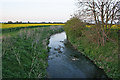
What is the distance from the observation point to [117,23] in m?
13.2

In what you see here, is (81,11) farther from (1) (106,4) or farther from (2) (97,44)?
(2) (97,44)

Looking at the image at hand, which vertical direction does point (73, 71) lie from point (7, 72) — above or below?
below

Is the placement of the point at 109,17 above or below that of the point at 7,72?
above

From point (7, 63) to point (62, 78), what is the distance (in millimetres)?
5100

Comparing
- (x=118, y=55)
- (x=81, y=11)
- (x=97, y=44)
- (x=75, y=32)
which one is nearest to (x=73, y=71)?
(x=118, y=55)

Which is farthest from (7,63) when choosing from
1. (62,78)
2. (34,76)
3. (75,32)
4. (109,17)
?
(75,32)

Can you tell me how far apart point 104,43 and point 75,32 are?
30.1 feet

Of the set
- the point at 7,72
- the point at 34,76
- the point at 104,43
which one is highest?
the point at 104,43

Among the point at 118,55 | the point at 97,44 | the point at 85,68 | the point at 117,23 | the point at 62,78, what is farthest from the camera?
the point at 97,44

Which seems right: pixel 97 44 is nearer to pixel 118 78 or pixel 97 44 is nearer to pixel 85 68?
pixel 85 68

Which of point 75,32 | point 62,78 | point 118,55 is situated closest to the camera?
point 62,78

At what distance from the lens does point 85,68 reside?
37.5 ft

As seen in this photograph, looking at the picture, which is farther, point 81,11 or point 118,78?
point 81,11

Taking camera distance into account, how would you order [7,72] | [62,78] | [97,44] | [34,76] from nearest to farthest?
[7,72], [34,76], [62,78], [97,44]
